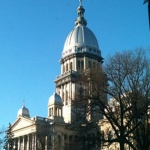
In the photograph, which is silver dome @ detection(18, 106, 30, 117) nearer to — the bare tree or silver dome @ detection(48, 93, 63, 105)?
silver dome @ detection(48, 93, 63, 105)

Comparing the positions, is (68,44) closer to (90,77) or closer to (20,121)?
(20,121)

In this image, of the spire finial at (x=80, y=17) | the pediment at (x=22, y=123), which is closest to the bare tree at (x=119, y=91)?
the pediment at (x=22, y=123)

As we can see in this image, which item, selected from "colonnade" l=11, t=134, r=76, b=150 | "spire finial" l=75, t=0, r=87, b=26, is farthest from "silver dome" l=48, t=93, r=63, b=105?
"spire finial" l=75, t=0, r=87, b=26

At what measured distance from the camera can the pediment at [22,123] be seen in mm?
82931

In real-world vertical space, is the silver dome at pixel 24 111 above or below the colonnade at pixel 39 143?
above

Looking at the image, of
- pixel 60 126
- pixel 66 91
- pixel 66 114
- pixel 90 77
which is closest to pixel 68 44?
pixel 66 91

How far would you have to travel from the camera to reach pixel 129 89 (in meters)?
37.1

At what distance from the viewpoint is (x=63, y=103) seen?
92.9m

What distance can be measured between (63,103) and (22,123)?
41.0 ft

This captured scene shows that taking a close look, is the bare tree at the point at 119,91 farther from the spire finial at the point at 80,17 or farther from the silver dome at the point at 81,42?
the spire finial at the point at 80,17

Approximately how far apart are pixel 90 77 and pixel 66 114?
Answer: 52735 mm

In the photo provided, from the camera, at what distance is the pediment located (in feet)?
272

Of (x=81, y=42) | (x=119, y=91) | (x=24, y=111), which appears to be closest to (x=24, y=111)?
(x=24, y=111)

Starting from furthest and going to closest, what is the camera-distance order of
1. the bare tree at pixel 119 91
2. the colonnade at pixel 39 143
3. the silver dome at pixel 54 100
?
1. the silver dome at pixel 54 100
2. the colonnade at pixel 39 143
3. the bare tree at pixel 119 91
